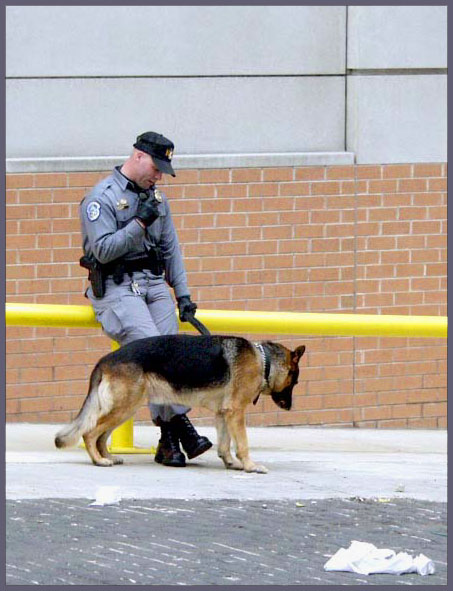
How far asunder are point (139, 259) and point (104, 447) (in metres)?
1.12

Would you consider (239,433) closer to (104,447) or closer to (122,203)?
(104,447)

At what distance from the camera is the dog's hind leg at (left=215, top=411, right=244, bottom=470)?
8.41 m

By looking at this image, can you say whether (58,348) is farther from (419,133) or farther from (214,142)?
(419,133)

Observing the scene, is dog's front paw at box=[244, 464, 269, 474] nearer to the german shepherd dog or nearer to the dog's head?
the german shepherd dog

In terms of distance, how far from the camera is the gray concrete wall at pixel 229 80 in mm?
10555

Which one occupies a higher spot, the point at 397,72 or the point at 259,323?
the point at 397,72

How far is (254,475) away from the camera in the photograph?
830 cm

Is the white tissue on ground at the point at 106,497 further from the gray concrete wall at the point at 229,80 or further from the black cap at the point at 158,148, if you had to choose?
the gray concrete wall at the point at 229,80

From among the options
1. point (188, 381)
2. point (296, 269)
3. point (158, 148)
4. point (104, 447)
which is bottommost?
point (104, 447)

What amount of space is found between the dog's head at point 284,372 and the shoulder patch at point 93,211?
1296 millimetres

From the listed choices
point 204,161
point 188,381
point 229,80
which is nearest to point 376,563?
point 188,381

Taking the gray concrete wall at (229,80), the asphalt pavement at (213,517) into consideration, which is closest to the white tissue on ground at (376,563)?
the asphalt pavement at (213,517)

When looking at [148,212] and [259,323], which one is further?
[259,323]

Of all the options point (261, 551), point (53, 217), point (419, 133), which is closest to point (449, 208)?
point (419, 133)
